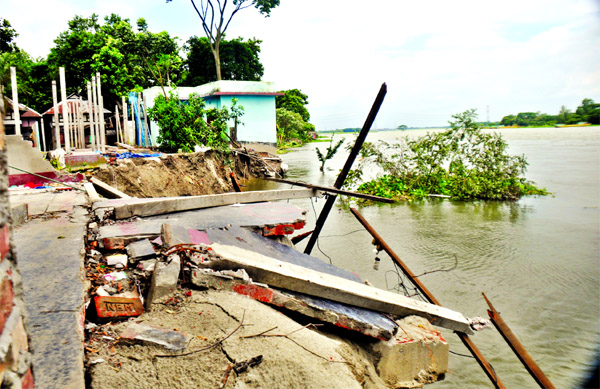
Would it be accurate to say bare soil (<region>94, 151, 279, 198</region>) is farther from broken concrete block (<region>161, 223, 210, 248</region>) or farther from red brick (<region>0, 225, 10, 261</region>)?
red brick (<region>0, 225, 10, 261</region>)

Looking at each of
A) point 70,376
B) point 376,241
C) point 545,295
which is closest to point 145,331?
point 70,376

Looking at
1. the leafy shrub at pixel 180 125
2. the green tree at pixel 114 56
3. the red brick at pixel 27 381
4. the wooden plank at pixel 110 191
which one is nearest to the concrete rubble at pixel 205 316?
the red brick at pixel 27 381

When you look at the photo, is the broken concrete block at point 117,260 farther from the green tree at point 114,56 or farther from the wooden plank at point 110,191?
the green tree at point 114,56

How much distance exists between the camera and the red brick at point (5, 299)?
0.83 metres

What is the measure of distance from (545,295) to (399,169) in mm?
9602

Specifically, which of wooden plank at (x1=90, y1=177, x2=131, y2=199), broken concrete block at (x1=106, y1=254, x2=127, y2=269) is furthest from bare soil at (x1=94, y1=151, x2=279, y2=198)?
broken concrete block at (x1=106, y1=254, x2=127, y2=269)

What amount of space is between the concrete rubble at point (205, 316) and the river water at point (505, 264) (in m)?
1.09

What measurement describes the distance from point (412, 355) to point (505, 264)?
6.41 meters

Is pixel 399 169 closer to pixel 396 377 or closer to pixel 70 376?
pixel 396 377

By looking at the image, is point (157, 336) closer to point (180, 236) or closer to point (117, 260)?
point (117, 260)

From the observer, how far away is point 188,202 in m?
5.00

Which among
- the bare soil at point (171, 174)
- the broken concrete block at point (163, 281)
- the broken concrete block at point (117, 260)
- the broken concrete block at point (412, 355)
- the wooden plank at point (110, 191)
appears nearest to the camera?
the broken concrete block at point (163, 281)

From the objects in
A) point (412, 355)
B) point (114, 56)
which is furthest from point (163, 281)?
point (114, 56)

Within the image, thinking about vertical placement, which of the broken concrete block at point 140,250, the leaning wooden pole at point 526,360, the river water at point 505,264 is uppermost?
the broken concrete block at point 140,250
